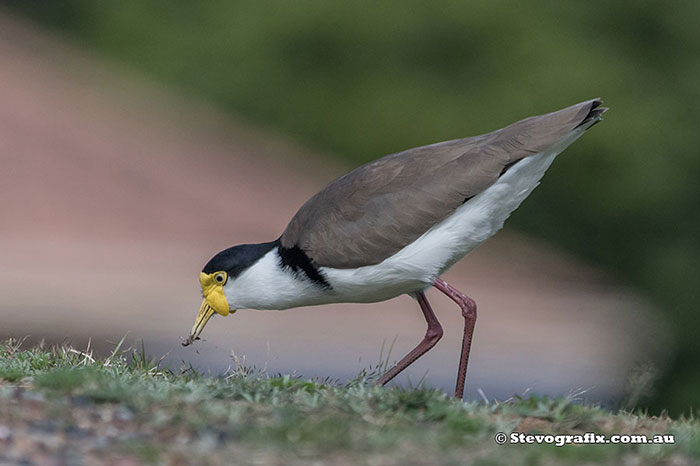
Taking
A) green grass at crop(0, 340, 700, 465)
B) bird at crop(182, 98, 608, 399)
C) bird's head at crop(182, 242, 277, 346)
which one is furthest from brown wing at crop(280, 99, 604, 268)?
green grass at crop(0, 340, 700, 465)

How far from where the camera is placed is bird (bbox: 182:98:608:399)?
18.2ft

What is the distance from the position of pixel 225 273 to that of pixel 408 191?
123 cm

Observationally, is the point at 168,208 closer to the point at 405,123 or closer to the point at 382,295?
the point at 405,123

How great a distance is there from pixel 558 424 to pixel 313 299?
1874mm

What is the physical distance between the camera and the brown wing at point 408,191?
218 inches

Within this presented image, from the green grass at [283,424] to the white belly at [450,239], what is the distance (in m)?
0.82

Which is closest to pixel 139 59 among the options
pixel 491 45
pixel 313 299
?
pixel 491 45

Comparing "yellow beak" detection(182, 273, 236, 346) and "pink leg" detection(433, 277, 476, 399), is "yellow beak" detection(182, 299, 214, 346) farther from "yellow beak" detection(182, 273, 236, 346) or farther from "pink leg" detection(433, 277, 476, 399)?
"pink leg" detection(433, 277, 476, 399)

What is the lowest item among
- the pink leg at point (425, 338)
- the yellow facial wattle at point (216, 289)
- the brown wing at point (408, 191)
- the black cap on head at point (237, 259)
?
the pink leg at point (425, 338)

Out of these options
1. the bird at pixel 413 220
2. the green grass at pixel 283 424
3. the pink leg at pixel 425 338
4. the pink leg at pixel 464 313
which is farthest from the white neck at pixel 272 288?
the green grass at pixel 283 424

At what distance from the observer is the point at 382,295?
19.3 ft

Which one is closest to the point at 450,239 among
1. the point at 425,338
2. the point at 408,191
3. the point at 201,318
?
the point at 408,191

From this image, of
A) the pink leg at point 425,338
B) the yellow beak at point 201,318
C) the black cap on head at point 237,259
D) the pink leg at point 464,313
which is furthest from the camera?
the yellow beak at point 201,318

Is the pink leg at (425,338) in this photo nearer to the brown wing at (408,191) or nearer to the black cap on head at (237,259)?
the brown wing at (408,191)
